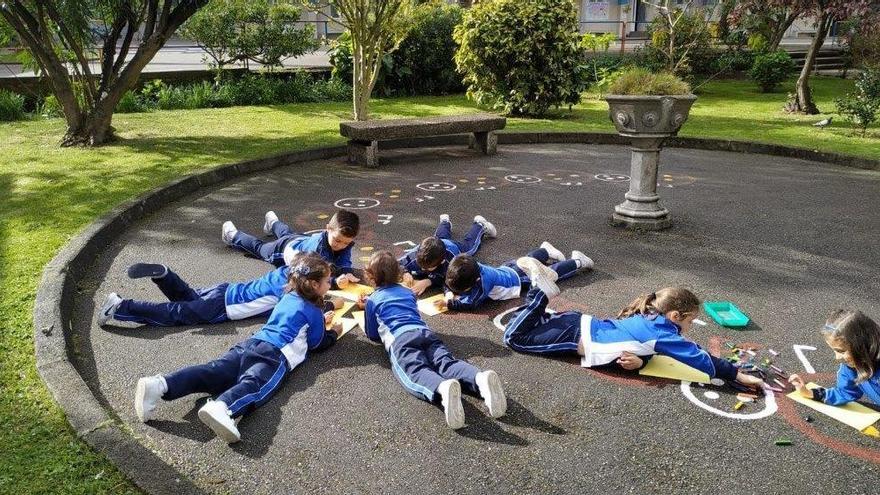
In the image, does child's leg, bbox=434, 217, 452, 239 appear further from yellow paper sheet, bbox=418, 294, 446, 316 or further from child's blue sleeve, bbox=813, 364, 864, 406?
child's blue sleeve, bbox=813, 364, 864, 406

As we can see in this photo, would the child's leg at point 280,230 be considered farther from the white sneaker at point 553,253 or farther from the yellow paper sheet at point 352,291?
the white sneaker at point 553,253

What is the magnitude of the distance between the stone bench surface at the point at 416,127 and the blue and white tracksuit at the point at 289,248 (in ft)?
11.6

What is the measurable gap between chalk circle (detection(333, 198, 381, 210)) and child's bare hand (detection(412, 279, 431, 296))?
8.84 ft

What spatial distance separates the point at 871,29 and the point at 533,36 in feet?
20.6

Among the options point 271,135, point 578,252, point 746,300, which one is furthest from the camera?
point 271,135

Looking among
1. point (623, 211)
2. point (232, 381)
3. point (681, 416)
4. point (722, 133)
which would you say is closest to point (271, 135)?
point (623, 211)

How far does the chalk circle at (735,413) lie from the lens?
3701 mm

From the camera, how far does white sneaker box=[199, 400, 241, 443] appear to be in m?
3.34

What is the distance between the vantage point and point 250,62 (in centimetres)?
1970

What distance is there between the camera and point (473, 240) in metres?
6.36

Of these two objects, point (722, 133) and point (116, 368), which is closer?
point (116, 368)

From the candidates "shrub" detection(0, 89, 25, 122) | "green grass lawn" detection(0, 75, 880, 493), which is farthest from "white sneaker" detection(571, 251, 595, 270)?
"shrub" detection(0, 89, 25, 122)

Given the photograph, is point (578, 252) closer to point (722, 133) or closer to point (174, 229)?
point (174, 229)

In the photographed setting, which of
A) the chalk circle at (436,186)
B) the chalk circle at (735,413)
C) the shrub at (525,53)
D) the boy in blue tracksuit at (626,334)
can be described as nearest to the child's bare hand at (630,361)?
the boy in blue tracksuit at (626,334)
